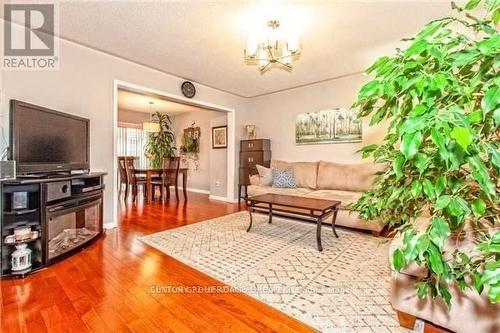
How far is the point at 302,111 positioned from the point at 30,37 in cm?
414

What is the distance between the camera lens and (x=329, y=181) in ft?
13.8

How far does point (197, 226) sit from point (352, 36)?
3.13 metres

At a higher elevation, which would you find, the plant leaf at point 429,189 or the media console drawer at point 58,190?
the plant leaf at point 429,189

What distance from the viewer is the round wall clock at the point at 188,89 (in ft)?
13.9

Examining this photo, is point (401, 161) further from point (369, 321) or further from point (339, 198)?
point (339, 198)

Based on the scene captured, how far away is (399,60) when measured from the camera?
24.6 inches

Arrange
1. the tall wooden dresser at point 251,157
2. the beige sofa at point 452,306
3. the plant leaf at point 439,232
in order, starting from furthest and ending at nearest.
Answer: the tall wooden dresser at point 251,157
the beige sofa at point 452,306
the plant leaf at point 439,232

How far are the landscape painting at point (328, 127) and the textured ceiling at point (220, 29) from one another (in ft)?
2.70

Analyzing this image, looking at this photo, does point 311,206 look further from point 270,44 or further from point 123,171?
point 123,171

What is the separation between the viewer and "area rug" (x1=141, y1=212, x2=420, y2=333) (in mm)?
1558

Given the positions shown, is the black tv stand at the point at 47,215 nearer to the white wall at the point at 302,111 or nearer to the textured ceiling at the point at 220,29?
the textured ceiling at the point at 220,29

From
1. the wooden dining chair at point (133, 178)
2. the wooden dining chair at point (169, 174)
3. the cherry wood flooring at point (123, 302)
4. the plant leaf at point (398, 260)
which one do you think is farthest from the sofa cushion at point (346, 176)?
the wooden dining chair at point (133, 178)

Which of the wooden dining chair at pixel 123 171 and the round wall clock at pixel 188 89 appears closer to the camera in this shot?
the round wall clock at pixel 188 89

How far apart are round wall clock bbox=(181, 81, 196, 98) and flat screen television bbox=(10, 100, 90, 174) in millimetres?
1750
